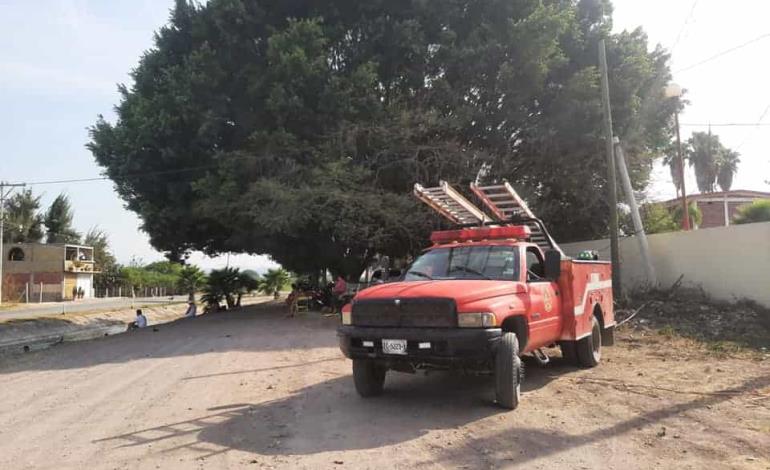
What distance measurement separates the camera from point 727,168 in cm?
6209

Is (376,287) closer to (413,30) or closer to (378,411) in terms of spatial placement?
(378,411)

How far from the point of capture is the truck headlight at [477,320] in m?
6.20

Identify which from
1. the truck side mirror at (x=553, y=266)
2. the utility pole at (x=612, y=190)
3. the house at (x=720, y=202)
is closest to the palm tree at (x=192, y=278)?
the utility pole at (x=612, y=190)

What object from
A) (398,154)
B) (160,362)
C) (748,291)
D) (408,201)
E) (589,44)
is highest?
(589,44)

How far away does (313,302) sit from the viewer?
2177 centimetres

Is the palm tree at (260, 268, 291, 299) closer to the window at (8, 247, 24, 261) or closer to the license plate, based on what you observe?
the window at (8, 247, 24, 261)

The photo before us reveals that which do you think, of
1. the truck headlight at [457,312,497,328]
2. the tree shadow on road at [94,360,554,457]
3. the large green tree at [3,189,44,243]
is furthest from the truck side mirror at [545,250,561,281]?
the large green tree at [3,189,44,243]

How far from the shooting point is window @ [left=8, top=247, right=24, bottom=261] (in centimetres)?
5838

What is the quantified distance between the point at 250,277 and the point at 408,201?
47.4ft

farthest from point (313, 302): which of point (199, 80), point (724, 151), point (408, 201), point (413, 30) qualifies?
point (724, 151)

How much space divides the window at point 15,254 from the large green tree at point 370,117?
44.9m

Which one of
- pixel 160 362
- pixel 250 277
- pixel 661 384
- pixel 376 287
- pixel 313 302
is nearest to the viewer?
pixel 376 287

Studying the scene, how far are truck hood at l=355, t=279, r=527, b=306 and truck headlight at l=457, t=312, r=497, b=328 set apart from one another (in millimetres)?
151

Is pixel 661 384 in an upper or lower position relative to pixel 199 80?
lower
